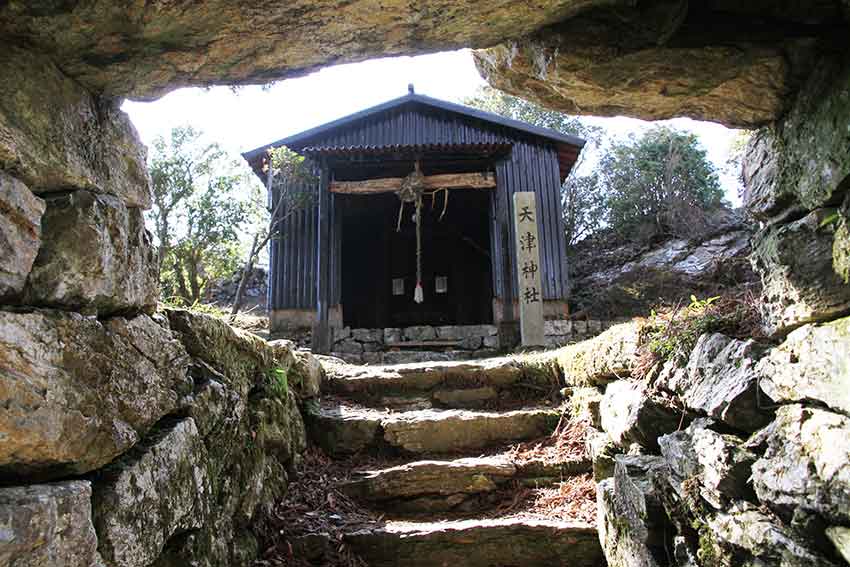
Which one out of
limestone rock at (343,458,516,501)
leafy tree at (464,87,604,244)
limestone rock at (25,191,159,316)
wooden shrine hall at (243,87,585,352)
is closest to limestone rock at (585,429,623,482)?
limestone rock at (343,458,516,501)

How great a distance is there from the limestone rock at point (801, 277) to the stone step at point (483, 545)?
175cm

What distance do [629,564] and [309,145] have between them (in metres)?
10.7

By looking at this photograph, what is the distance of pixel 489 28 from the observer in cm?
233

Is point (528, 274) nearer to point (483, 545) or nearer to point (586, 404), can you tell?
point (586, 404)

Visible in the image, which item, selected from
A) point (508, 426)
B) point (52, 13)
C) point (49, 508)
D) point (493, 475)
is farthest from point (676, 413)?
point (52, 13)

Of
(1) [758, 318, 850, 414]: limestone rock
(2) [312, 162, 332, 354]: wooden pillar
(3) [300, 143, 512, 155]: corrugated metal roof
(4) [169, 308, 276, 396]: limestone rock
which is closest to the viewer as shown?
(1) [758, 318, 850, 414]: limestone rock

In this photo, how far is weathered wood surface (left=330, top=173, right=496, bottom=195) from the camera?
10.6 metres

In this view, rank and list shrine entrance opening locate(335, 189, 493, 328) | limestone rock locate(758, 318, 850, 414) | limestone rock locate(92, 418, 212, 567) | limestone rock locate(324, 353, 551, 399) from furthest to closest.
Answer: shrine entrance opening locate(335, 189, 493, 328) < limestone rock locate(324, 353, 551, 399) < limestone rock locate(92, 418, 212, 567) < limestone rock locate(758, 318, 850, 414)

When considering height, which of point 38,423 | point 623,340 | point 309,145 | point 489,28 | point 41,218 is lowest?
point 38,423

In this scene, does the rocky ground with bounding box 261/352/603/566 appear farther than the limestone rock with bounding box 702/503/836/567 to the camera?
Yes

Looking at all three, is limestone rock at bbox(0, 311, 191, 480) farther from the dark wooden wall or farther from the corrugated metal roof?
the dark wooden wall

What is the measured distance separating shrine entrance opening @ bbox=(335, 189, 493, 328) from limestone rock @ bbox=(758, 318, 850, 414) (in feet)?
Result: 40.4

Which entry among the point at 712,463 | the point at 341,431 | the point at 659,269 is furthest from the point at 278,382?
the point at 659,269

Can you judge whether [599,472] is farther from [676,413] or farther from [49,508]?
[49,508]
